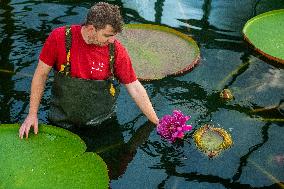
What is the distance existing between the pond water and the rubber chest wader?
17 centimetres

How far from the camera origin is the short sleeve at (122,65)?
10.1 ft

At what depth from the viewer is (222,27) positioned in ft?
17.1

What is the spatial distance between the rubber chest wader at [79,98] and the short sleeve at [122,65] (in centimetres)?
4

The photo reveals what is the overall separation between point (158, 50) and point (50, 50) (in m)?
1.86

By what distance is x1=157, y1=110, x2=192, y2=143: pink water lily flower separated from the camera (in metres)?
3.27

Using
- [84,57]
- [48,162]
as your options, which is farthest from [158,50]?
[48,162]

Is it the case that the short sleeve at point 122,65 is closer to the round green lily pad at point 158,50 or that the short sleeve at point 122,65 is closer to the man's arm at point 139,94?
the man's arm at point 139,94

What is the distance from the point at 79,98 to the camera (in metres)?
Answer: 3.19

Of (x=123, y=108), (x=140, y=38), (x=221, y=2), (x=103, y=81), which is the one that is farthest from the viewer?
(x=221, y=2)

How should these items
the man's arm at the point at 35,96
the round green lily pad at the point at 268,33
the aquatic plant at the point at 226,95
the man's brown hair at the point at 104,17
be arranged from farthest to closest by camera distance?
the round green lily pad at the point at 268,33, the aquatic plant at the point at 226,95, the man's arm at the point at 35,96, the man's brown hair at the point at 104,17

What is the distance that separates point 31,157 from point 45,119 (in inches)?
27.5

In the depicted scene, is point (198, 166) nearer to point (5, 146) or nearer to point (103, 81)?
point (103, 81)

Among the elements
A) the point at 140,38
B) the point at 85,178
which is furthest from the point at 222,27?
the point at 85,178

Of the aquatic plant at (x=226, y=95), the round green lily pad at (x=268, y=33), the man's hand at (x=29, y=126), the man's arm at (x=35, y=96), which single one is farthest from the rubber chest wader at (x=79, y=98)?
the round green lily pad at (x=268, y=33)
